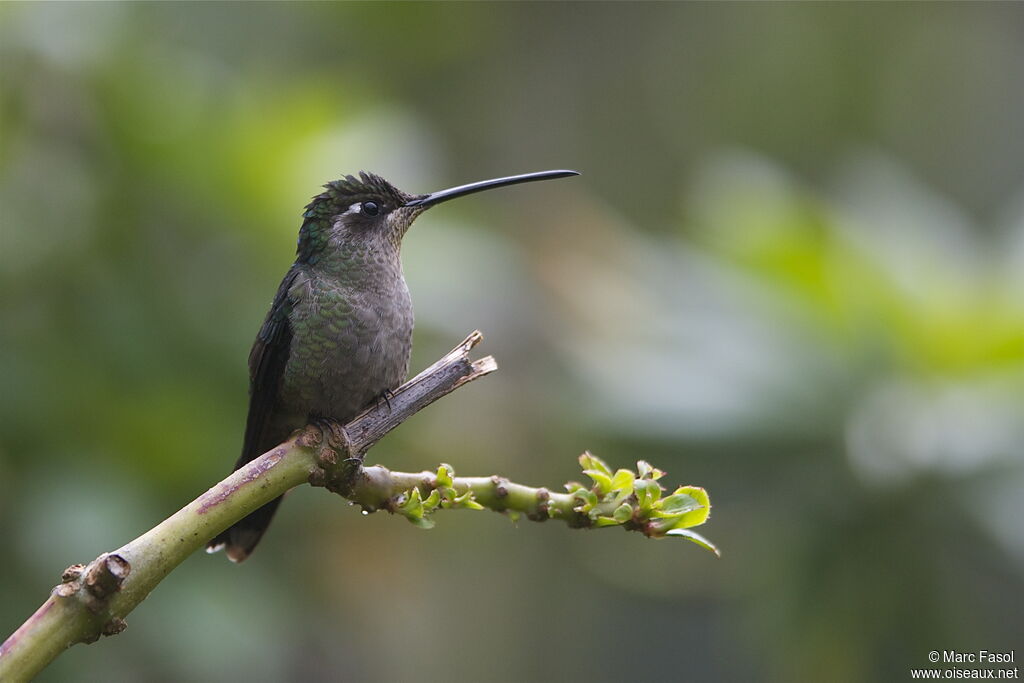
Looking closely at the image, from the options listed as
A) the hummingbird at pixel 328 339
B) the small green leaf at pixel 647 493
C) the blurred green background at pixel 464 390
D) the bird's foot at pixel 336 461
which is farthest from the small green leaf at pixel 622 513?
the blurred green background at pixel 464 390

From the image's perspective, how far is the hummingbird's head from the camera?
9.20ft

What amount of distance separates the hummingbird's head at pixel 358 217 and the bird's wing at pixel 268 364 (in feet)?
0.71

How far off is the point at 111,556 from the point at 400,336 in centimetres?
140

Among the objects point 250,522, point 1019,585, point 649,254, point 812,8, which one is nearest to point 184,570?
point 250,522

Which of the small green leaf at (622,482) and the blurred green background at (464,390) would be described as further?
the blurred green background at (464,390)

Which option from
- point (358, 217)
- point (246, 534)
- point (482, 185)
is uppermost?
point (358, 217)

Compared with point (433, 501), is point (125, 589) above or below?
below

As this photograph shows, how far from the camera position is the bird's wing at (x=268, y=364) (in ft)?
8.66

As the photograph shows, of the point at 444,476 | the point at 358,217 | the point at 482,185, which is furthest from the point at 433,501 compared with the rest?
the point at 358,217

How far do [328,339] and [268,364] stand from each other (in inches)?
7.0

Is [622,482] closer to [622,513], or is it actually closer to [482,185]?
[622,513]

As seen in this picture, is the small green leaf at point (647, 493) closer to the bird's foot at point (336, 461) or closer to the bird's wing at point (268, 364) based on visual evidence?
the bird's foot at point (336, 461)

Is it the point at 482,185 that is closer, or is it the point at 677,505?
the point at 677,505

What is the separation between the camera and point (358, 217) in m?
2.86
